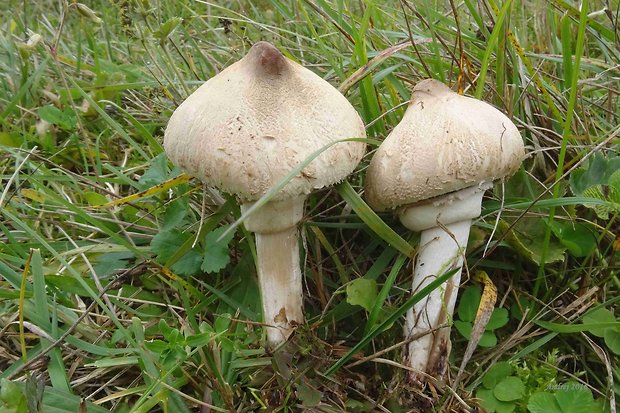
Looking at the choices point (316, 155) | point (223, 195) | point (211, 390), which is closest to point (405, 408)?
point (211, 390)

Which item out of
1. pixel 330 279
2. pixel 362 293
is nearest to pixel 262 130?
pixel 362 293

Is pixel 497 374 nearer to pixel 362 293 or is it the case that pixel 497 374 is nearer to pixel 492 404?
pixel 492 404

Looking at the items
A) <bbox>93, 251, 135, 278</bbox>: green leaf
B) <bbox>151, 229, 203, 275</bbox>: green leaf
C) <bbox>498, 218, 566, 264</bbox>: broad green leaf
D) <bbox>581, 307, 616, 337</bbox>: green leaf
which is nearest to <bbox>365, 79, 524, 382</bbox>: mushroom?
<bbox>498, 218, 566, 264</bbox>: broad green leaf

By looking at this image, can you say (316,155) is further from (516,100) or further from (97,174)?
(97,174)

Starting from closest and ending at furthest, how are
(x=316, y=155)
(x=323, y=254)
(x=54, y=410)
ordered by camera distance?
(x=316, y=155)
(x=54, y=410)
(x=323, y=254)

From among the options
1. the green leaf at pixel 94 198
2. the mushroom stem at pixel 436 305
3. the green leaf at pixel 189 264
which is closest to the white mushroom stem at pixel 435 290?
the mushroom stem at pixel 436 305

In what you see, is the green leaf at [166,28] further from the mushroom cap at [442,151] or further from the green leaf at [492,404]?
the green leaf at [492,404]

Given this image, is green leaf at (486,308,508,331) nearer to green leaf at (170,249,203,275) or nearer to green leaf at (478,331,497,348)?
green leaf at (478,331,497,348)
